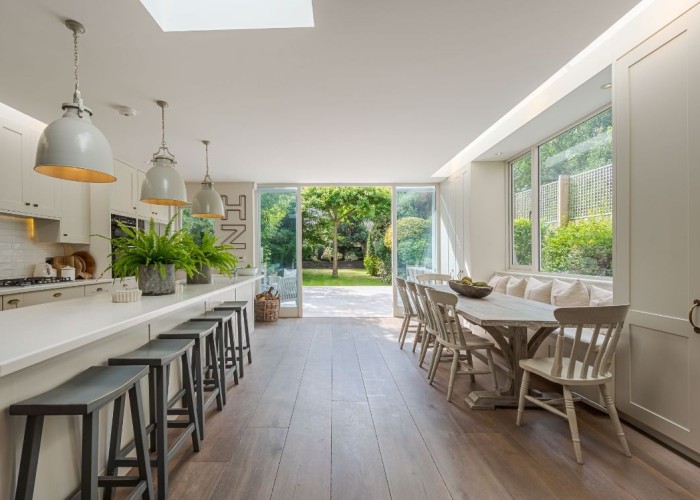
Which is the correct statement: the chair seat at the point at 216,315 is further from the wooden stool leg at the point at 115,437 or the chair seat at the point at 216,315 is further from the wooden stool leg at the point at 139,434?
the wooden stool leg at the point at 139,434

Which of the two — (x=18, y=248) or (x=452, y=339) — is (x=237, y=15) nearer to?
(x=452, y=339)

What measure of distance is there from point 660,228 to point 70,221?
18.1ft

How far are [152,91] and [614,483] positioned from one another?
376 centimetres

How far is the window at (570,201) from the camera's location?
308 cm

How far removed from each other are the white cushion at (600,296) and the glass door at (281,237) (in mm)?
4365

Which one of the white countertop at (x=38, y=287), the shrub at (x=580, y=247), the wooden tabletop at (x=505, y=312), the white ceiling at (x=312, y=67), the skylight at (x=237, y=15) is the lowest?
the wooden tabletop at (x=505, y=312)

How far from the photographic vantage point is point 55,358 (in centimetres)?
139

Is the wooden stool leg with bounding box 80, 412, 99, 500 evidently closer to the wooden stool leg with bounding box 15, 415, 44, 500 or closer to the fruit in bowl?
the wooden stool leg with bounding box 15, 415, 44, 500

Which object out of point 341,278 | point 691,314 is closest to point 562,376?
point 691,314

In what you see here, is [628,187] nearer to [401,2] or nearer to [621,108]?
[621,108]

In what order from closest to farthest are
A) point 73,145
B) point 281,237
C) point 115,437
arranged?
point 73,145 → point 115,437 → point 281,237

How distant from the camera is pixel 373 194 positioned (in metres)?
10.8

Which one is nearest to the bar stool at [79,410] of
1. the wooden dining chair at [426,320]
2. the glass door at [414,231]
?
the wooden dining chair at [426,320]

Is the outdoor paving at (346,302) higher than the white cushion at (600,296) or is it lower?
lower
